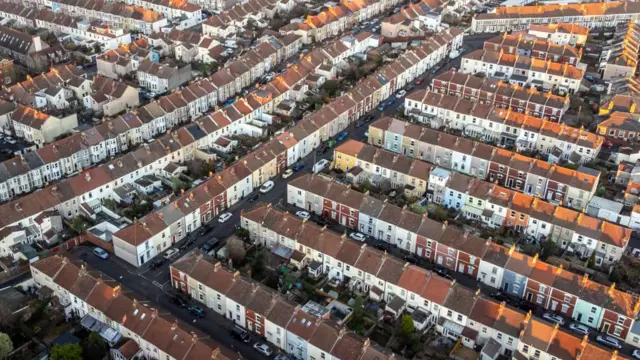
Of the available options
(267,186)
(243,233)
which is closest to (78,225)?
(243,233)

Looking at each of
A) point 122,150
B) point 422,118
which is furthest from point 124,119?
point 422,118

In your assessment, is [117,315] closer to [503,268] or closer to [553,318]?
[503,268]

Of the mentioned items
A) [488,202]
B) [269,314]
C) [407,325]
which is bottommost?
[407,325]

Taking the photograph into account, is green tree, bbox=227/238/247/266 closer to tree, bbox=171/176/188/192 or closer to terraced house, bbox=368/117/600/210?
tree, bbox=171/176/188/192

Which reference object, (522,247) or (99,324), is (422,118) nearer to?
(522,247)

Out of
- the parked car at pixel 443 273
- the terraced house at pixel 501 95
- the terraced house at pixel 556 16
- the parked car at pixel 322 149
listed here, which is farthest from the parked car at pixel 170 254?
the terraced house at pixel 556 16

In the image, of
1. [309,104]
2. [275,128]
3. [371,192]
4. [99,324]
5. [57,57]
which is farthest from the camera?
[57,57]

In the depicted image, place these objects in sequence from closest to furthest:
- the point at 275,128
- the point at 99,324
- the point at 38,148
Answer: the point at 99,324, the point at 38,148, the point at 275,128

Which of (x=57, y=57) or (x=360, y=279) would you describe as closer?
(x=360, y=279)

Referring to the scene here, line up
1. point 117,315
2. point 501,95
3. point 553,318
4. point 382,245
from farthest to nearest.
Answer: point 501,95 → point 382,245 → point 553,318 → point 117,315
